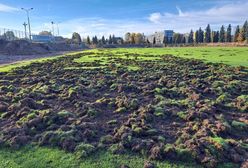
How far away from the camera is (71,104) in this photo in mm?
11594

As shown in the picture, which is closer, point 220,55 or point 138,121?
point 138,121

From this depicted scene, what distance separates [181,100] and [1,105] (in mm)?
7919

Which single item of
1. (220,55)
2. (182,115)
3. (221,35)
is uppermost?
(221,35)

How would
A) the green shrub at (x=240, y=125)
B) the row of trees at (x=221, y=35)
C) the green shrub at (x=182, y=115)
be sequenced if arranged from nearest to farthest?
1. the green shrub at (x=240, y=125)
2. the green shrub at (x=182, y=115)
3. the row of trees at (x=221, y=35)

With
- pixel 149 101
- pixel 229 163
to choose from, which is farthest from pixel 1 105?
pixel 229 163

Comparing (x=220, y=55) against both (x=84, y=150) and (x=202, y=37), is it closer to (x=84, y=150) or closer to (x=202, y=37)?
(x=84, y=150)

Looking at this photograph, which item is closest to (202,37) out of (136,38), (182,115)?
(136,38)

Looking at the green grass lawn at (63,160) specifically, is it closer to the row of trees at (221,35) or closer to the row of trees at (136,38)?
the row of trees at (221,35)

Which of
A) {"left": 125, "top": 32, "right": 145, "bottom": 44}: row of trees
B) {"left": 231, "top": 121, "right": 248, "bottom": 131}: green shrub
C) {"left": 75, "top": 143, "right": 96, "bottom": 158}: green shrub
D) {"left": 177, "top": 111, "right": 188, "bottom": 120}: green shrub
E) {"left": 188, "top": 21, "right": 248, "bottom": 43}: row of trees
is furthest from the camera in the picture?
{"left": 125, "top": 32, "right": 145, "bottom": 44}: row of trees

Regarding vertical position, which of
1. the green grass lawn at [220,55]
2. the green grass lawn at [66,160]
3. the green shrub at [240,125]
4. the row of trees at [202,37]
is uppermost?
the row of trees at [202,37]

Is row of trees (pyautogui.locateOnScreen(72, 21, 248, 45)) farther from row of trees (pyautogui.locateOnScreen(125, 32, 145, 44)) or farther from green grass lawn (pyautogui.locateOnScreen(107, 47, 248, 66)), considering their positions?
green grass lawn (pyautogui.locateOnScreen(107, 47, 248, 66))

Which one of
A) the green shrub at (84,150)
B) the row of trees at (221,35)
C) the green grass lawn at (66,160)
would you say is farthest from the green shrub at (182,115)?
the row of trees at (221,35)

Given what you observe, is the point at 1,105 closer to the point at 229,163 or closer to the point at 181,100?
the point at 181,100

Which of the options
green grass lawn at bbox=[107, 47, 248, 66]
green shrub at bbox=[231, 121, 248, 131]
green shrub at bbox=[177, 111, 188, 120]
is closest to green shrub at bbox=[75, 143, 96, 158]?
green shrub at bbox=[177, 111, 188, 120]
